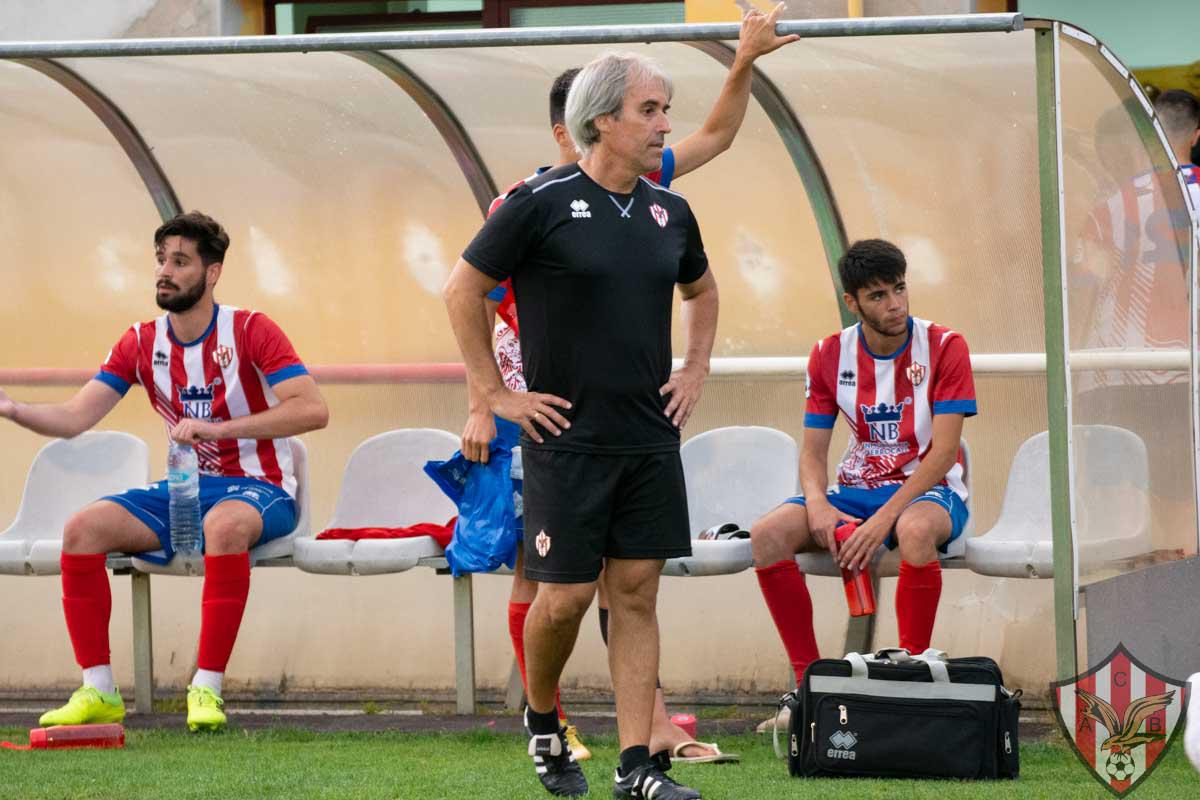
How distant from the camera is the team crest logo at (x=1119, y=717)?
15.1 feet

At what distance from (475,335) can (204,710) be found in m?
2.19

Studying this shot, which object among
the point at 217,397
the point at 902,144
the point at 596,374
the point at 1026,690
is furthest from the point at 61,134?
the point at 1026,690

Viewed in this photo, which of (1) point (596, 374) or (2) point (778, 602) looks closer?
(1) point (596, 374)

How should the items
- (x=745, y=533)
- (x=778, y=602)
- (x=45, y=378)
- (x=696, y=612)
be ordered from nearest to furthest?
(x=778, y=602), (x=745, y=533), (x=696, y=612), (x=45, y=378)

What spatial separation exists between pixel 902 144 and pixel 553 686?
9.79 ft

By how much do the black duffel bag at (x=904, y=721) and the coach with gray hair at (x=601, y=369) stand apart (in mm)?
725

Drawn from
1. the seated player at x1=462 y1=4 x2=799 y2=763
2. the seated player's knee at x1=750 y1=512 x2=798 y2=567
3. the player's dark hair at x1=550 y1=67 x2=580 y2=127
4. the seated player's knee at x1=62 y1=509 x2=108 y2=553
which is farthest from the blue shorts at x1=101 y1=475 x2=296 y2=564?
the player's dark hair at x1=550 y1=67 x2=580 y2=127

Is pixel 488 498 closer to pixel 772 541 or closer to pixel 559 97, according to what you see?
pixel 772 541

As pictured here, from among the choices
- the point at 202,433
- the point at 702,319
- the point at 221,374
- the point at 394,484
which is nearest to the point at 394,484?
the point at 394,484

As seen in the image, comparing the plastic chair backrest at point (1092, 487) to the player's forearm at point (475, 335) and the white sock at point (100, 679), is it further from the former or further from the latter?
the white sock at point (100, 679)

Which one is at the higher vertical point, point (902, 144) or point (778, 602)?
point (902, 144)

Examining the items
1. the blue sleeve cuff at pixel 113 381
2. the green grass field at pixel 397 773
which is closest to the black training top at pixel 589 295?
the green grass field at pixel 397 773

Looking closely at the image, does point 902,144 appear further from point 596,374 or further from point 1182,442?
point 596,374

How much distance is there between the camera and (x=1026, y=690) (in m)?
6.73
